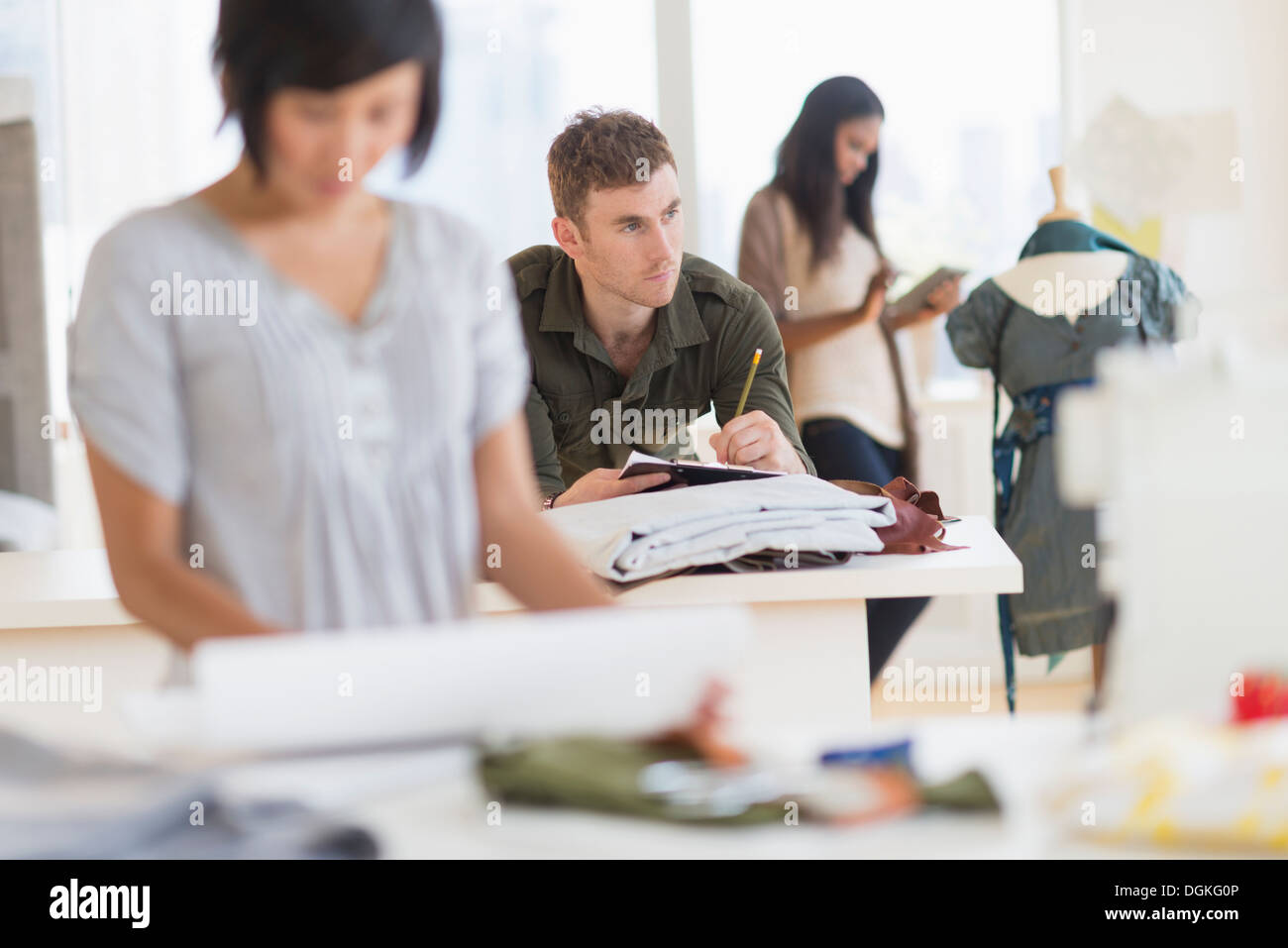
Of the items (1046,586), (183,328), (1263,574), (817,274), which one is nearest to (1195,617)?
(1263,574)

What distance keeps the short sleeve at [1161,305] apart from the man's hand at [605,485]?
2.74 ft

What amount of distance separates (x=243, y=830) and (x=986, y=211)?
2.65 meters

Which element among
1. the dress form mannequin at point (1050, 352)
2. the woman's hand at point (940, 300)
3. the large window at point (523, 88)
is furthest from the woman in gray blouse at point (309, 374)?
the large window at point (523, 88)

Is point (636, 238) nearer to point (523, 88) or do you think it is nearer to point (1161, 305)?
point (1161, 305)

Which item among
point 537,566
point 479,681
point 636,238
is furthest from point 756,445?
point 479,681

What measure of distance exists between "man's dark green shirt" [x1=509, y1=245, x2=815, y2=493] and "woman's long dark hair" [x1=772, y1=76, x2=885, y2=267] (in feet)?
1.54

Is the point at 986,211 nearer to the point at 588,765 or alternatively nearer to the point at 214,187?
the point at 214,187

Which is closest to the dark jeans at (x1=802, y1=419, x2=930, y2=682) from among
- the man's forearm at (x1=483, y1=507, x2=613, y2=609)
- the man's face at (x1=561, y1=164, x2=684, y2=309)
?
the man's face at (x1=561, y1=164, x2=684, y2=309)

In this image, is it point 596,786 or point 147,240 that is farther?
point 147,240

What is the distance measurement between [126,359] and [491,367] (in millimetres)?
206

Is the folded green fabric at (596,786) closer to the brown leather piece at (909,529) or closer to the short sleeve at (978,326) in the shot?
the brown leather piece at (909,529)

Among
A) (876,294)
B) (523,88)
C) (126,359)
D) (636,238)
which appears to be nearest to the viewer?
(126,359)

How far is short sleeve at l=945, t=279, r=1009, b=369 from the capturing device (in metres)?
1.80

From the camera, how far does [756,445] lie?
1.34m
